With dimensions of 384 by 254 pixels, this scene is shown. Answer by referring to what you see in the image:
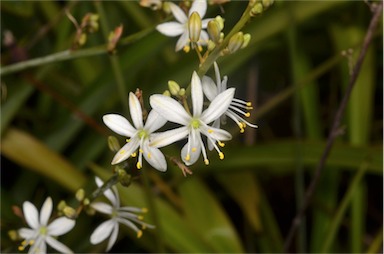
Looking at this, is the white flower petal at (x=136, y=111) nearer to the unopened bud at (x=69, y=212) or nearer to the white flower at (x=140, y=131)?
the white flower at (x=140, y=131)

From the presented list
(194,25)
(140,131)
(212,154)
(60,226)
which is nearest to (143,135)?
(140,131)

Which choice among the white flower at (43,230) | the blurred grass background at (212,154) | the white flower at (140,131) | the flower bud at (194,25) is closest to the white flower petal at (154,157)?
the white flower at (140,131)

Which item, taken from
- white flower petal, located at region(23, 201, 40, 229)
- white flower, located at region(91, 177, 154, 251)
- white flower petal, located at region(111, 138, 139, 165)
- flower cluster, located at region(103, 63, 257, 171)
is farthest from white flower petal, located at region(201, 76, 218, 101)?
white flower petal, located at region(23, 201, 40, 229)

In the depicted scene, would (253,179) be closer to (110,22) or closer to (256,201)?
(256,201)

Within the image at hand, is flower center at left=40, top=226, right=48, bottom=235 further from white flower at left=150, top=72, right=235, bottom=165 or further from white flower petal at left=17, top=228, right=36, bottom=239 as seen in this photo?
white flower at left=150, top=72, right=235, bottom=165

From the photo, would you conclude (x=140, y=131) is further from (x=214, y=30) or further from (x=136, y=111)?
(x=214, y=30)
